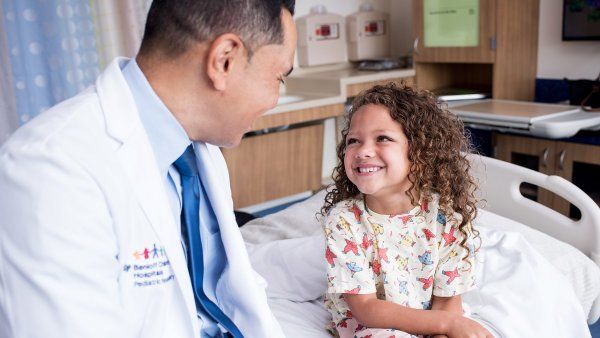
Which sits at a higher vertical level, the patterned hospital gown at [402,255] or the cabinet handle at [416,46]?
the cabinet handle at [416,46]

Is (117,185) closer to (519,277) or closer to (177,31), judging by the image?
(177,31)

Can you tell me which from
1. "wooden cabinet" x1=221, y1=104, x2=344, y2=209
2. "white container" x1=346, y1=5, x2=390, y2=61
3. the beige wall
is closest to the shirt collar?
"wooden cabinet" x1=221, y1=104, x2=344, y2=209

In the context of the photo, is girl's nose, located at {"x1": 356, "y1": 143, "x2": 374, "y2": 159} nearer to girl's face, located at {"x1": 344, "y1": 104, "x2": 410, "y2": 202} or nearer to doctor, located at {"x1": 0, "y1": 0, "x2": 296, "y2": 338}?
girl's face, located at {"x1": 344, "y1": 104, "x2": 410, "y2": 202}

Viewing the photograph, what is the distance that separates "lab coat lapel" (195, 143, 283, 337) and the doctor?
2.4 inches

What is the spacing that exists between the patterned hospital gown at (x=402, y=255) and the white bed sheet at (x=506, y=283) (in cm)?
18

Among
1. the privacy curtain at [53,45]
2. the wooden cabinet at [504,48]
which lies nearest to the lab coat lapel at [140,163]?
the privacy curtain at [53,45]

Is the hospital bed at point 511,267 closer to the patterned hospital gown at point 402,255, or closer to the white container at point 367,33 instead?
the patterned hospital gown at point 402,255

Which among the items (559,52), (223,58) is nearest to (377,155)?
(223,58)

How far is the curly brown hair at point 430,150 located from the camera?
134 cm

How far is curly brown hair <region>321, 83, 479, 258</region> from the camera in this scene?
1.34m

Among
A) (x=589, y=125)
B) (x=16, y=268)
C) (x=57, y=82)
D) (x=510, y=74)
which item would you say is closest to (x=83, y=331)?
(x=16, y=268)

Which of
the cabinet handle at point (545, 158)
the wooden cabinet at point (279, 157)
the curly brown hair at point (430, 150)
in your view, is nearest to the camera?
the curly brown hair at point (430, 150)

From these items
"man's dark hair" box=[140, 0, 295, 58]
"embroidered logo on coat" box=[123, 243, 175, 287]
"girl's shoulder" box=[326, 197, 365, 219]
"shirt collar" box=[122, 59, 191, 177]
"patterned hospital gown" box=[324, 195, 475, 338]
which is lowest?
"patterned hospital gown" box=[324, 195, 475, 338]

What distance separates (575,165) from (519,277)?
160cm
